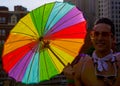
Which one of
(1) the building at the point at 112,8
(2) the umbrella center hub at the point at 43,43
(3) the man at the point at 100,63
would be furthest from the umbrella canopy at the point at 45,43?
(1) the building at the point at 112,8

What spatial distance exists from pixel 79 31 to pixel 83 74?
2711 millimetres

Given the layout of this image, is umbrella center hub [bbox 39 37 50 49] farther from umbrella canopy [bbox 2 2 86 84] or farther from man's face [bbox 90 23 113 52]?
man's face [bbox 90 23 113 52]

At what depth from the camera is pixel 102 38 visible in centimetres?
341

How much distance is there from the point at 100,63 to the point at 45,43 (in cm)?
275

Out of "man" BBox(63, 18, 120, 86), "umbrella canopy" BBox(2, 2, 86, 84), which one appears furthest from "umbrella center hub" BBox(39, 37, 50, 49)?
"man" BBox(63, 18, 120, 86)

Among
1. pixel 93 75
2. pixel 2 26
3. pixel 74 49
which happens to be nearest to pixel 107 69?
pixel 93 75

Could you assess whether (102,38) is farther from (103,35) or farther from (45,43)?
(45,43)

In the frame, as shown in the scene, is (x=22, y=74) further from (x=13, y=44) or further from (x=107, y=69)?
(x=107, y=69)

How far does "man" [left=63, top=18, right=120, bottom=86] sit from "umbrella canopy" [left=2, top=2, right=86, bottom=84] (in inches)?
92.8

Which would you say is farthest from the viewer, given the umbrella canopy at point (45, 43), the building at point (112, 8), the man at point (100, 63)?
the building at point (112, 8)

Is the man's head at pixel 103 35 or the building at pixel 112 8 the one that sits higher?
the building at pixel 112 8

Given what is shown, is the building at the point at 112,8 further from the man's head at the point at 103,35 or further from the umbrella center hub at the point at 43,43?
the man's head at the point at 103,35

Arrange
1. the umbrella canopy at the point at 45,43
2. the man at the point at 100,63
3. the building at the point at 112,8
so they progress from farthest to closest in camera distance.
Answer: the building at the point at 112,8
the umbrella canopy at the point at 45,43
the man at the point at 100,63

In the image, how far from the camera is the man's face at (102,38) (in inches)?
134
